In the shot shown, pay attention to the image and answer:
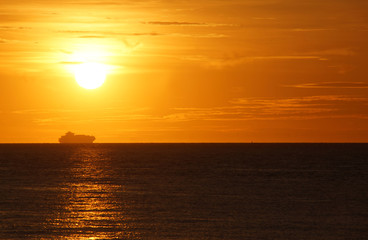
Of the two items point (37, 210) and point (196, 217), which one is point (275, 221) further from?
point (37, 210)

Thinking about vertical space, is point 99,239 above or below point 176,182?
below

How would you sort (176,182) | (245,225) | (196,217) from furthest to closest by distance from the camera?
1. (176,182)
2. (196,217)
3. (245,225)

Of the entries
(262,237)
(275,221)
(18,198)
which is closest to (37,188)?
(18,198)

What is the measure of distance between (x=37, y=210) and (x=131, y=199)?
1378cm

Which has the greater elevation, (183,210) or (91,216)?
(183,210)

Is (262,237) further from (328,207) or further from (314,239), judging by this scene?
(328,207)

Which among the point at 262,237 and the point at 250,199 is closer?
the point at 262,237

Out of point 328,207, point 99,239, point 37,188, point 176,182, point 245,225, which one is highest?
point 176,182

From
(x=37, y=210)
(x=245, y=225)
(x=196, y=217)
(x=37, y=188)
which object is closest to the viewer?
(x=245, y=225)

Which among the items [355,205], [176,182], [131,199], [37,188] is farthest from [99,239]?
[176,182]

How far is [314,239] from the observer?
4700 centimetres

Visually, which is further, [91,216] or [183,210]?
[183,210]

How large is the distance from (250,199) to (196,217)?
59.7ft

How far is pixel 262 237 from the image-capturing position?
47312 mm
